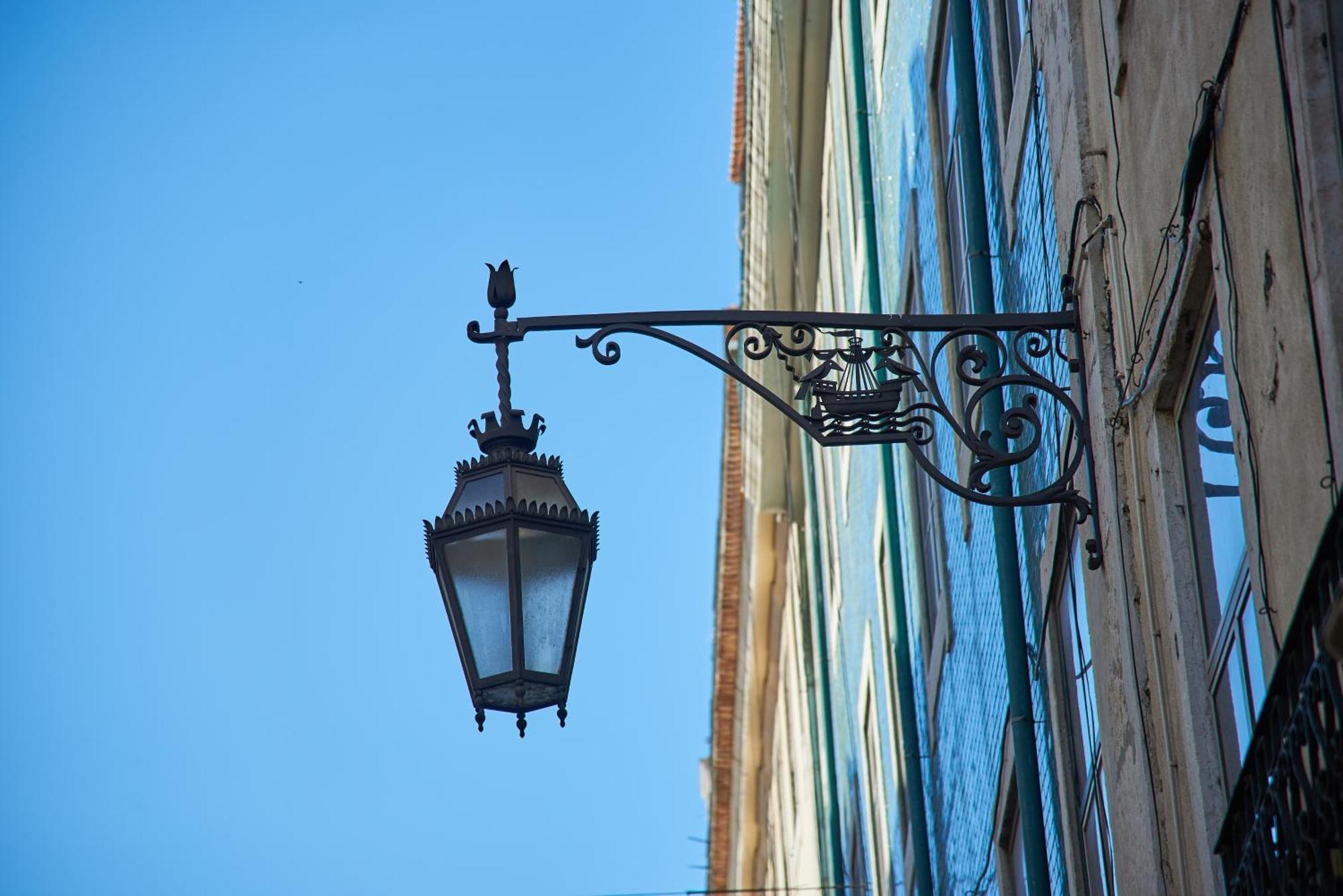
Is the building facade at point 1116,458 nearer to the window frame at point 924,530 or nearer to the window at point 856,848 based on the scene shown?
the window frame at point 924,530

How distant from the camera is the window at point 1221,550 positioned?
5156 millimetres

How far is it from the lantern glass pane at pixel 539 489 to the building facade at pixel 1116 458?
1364 millimetres

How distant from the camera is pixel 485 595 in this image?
6.12m

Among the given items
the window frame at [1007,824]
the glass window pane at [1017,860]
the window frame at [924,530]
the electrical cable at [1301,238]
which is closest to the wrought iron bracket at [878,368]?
the electrical cable at [1301,238]

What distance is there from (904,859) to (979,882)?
435 cm

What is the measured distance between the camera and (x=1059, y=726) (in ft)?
26.5

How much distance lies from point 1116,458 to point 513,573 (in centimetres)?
159

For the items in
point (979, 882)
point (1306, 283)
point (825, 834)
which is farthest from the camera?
point (825, 834)

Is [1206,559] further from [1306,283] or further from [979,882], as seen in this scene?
[979,882]

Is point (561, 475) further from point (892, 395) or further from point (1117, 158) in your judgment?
point (1117, 158)

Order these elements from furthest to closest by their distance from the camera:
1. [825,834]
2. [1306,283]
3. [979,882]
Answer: [825,834]
[979,882]
[1306,283]

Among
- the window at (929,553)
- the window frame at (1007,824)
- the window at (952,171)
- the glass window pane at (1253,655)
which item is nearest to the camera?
the glass window pane at (1253,655)

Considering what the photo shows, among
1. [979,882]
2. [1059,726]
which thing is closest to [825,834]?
[979,882]

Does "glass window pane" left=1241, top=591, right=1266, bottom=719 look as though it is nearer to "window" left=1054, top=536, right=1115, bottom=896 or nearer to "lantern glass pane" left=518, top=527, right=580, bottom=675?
"lantern glass pane" left=518, top=527, right=580, bottom=675
